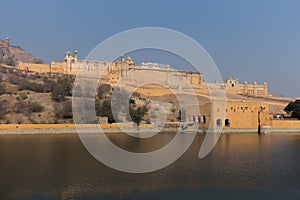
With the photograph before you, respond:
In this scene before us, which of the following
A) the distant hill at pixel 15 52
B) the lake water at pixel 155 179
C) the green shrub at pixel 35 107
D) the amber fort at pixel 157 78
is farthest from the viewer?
the distant hill at pixel 15 52

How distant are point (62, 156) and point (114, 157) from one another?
166 centimetres

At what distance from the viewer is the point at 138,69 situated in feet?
127

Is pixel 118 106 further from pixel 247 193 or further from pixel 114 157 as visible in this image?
pixel 247 193

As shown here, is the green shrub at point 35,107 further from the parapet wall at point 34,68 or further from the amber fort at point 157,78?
the parapet wall at point 34,68

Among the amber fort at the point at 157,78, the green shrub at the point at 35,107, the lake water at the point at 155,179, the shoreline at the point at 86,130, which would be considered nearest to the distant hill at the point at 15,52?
the amber fort at the point at 157,78

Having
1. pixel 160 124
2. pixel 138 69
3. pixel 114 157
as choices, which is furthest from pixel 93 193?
pixel 138 69

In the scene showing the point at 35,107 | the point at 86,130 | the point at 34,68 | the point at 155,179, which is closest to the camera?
the point at 155,179

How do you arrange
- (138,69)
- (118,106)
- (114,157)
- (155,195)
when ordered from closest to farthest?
(155,195)
(114,157)
(118,106)
(138,69)

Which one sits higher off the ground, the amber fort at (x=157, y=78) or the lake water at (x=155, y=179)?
the amber fort at (x=157, y=78)

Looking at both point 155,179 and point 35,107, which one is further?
point 35,107

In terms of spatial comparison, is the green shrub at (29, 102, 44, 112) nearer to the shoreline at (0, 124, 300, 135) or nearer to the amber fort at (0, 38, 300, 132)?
the shoreline at (0, 124, 300, 135)

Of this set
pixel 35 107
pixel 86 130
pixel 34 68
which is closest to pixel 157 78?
pixel 34 68

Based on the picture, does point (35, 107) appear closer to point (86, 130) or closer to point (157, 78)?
point (86, 130)

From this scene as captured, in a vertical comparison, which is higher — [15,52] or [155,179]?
[15,52]
